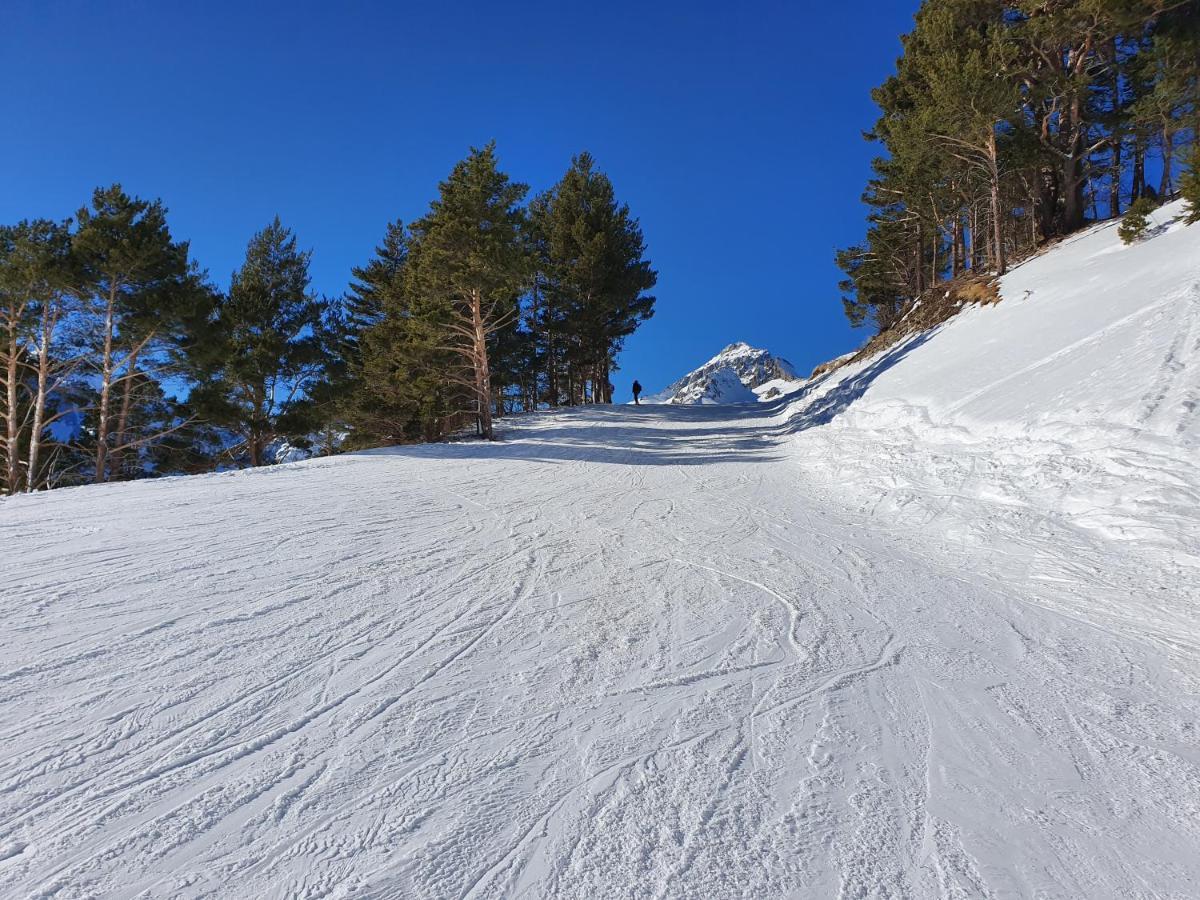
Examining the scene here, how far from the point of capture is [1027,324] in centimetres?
1244

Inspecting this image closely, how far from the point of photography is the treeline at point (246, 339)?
14.1m

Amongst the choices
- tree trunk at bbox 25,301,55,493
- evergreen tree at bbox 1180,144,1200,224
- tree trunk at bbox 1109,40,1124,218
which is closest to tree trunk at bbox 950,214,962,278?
tree trunk at bbox 1109,40,1124,218

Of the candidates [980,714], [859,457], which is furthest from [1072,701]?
[859,457]

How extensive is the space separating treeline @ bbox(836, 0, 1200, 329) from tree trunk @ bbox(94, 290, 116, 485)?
1044 inches

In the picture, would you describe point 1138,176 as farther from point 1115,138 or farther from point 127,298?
point 127,298

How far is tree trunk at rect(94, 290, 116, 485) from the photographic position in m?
14.3

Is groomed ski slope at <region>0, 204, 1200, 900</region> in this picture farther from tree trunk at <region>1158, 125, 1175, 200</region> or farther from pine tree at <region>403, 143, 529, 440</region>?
tree trunk at <region>1158, 125, 1175, 200</region>

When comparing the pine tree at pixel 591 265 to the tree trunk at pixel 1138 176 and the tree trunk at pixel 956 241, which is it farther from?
the tree trunk at pixel 1138 176

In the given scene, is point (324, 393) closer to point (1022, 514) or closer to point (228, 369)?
point (228, 369)

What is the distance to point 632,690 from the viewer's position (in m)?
2.88

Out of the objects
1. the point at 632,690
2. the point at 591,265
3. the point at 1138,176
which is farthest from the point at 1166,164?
the point at 632,690

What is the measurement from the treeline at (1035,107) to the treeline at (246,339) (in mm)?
14457

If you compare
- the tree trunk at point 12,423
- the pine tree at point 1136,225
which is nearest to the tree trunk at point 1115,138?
the pine tree at point 1136,225

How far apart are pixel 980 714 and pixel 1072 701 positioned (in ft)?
1.95
